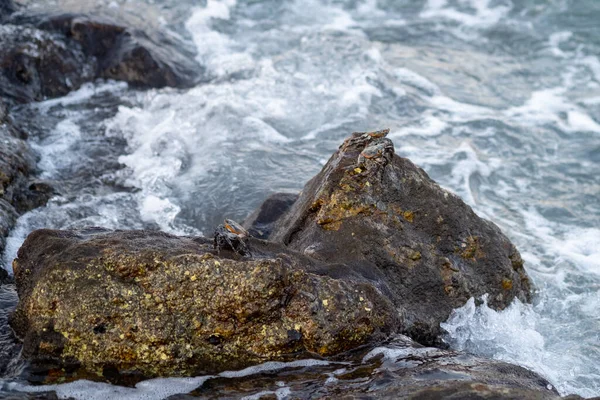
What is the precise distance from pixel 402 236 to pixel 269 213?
1.28m

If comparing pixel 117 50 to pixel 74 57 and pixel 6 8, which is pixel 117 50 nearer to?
pixel 74 57

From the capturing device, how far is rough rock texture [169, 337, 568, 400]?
296 cm

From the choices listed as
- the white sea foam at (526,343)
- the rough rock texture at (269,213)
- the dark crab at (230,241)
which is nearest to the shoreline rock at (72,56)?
the rough rock texture at (269,213)

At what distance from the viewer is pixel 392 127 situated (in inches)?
333

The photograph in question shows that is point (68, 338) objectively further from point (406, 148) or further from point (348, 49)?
point (348, 49)

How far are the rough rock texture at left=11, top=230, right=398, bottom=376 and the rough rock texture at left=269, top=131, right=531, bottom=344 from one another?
1.93 feet

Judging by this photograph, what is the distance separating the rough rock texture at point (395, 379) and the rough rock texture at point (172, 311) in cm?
10

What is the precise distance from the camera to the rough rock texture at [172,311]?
323cm

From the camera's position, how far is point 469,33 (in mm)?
11492

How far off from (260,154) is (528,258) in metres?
2.99

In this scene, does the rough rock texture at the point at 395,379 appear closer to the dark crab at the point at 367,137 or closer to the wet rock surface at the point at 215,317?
the wet rock surface at the point at 215,317

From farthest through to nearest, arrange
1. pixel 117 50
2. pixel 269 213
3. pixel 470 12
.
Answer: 1. pixel 470 12
2. pixel 117 50
3. pixel 269 213

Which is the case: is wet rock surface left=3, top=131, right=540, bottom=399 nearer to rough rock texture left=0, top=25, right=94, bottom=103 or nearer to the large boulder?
rough rock texture left=0, top=25, right=94, bottom=103

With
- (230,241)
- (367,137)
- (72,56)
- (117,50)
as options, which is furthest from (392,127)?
(230,241)
